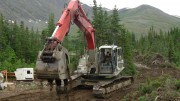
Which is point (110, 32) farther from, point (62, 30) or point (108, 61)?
point (62, 30)

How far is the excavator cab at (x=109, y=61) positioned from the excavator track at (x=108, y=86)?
698mm

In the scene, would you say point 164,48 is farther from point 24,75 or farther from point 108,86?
point 108,86

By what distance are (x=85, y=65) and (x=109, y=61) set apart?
5.49ft

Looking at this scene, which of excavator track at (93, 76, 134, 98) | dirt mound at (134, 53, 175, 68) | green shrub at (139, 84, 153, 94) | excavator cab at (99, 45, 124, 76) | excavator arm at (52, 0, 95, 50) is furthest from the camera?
dirt mound at (134, 53, 175, 68)

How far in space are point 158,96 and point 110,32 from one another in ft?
96.5

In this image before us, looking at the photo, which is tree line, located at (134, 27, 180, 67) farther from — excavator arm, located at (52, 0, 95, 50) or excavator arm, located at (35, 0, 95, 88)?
excavator arm, located at (35, 0, 95, 88)

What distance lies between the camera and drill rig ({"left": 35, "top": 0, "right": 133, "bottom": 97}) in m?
20.9

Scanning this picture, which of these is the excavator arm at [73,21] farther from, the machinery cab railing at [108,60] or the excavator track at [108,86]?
the excavator track at [108,86]

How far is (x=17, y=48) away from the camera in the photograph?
2427 inches

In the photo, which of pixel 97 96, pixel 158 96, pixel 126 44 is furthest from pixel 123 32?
pixel 158 96

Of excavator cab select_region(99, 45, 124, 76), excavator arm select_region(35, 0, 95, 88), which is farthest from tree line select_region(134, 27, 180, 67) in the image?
excavator arm select_region(35, 0, 95, 88)

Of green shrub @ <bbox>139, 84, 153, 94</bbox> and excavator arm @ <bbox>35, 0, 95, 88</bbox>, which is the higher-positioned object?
excavator arm @ <bbox>35, 0, 95, 88</bbox>

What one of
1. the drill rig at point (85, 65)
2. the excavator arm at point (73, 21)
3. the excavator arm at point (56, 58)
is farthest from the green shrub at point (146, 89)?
the excavator arm at point (73, 21)

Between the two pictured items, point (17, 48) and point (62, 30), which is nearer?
point (62, 30)
